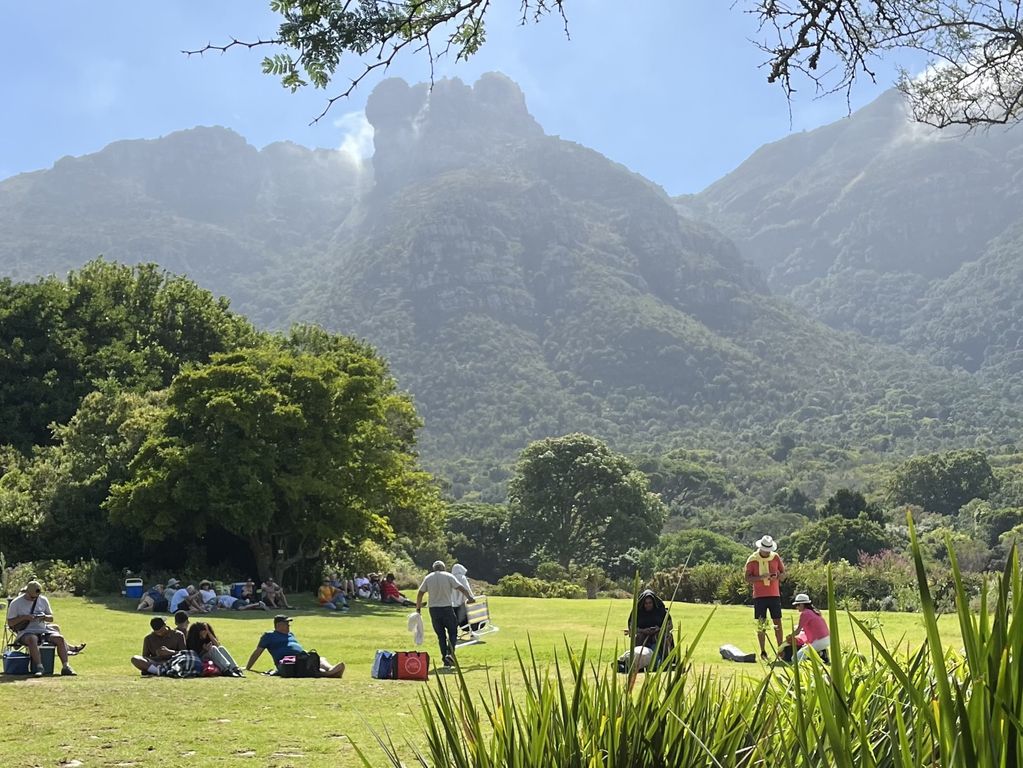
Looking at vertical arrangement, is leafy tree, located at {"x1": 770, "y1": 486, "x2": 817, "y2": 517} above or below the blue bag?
above

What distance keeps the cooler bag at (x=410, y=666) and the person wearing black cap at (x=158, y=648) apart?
2718mm

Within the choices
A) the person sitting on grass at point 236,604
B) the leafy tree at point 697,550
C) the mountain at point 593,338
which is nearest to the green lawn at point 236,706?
the person sitting on grass at point 236,604

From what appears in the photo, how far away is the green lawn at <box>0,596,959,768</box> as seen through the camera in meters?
6.83

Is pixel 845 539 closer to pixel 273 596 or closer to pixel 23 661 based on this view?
pixel 273 596

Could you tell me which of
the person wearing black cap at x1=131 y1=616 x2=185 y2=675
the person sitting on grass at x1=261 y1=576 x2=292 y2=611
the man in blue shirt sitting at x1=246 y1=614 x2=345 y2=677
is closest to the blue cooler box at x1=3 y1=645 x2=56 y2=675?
the person wearing black cap at x1=131 y1=616 x2=185 y2=675

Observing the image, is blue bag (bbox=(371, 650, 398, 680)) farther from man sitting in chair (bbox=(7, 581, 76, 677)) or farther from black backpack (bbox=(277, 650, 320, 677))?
man sitting in chair (bbox=(7, 581, 76, 677))

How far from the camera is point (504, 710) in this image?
3.44 meters

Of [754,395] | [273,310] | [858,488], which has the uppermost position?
[273,310]

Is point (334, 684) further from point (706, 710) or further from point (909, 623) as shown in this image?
point (909, 623)

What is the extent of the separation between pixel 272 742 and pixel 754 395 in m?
139

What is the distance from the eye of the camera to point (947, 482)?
252 feet

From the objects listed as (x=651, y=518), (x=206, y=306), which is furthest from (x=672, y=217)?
(x=206, y=306)

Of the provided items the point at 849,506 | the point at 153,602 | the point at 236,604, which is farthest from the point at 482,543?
the point at 153,602

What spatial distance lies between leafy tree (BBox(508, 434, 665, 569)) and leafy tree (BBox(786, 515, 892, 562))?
1057cm
